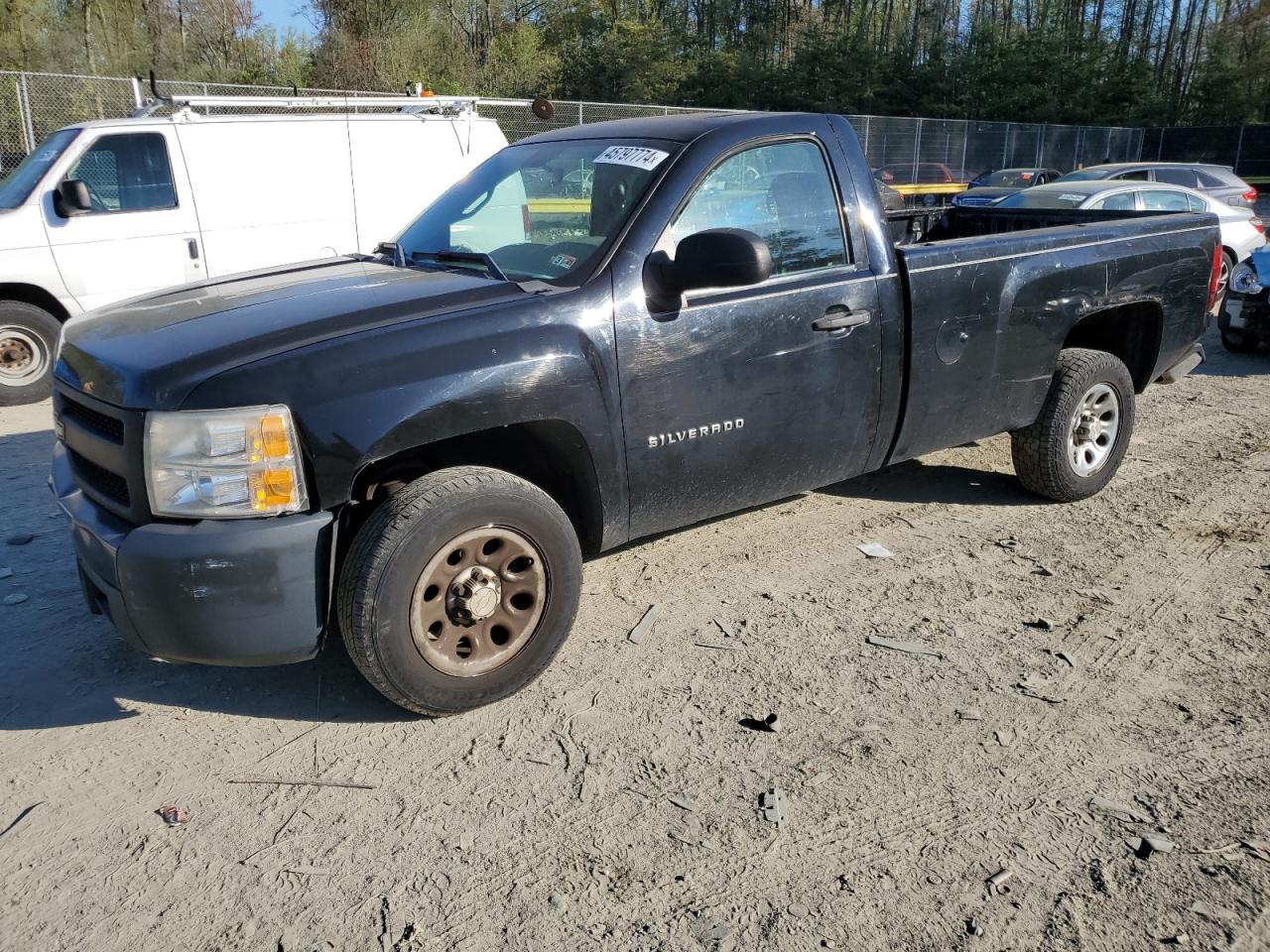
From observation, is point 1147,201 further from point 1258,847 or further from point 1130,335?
point 1258,847

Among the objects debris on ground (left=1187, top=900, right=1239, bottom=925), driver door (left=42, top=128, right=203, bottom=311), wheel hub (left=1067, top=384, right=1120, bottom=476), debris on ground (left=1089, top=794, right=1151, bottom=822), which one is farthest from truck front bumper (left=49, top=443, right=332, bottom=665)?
driver door (left=42, top=128, right=203, bottom=311)

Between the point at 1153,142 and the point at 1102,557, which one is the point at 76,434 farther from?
Answer: the point at 1153,142

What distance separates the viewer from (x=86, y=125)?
812 cm

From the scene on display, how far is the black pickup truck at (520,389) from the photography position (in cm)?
295

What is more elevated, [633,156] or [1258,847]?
[633,156]

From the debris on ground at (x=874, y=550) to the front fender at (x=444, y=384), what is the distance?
162cm

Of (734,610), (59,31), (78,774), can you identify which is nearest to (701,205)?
(734,610)

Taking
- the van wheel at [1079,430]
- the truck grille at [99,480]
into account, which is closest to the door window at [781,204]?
the van wheel at [1079,430]

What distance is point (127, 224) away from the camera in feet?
26.9

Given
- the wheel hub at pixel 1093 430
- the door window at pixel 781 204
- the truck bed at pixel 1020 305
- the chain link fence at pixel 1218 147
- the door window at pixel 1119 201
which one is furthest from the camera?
the chain link fence at pixel 1218 147

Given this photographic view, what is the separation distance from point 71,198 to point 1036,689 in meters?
7.74

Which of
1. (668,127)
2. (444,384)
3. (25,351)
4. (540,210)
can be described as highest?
(668,127)

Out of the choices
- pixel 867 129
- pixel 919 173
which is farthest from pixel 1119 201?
pixel 919 173

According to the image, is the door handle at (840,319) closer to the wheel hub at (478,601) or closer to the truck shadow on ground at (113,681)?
the wheel hub at (478,601)
